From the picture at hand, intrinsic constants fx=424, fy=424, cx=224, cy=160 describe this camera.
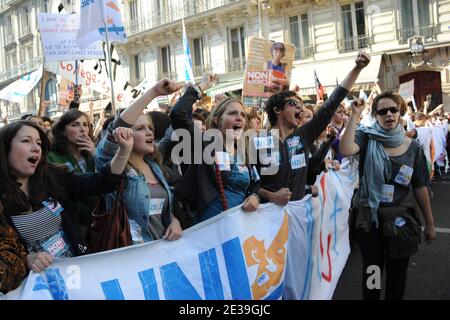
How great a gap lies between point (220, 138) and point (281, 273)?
38.3 inches

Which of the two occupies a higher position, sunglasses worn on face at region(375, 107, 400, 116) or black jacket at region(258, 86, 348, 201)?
sunglasses worn on face at region(375, 107, 400, 116)

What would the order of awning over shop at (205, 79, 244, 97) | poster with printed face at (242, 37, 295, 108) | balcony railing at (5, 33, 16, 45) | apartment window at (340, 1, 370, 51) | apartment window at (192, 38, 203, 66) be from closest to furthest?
1. poster with printed face at (242, 37, 295, 108)
2. apartment window at (340, 1, 370, 51)
3. awning over shop at (205, 79, 244, 97)
4. apartment window at (192, 38, 203, 66)
5. balcony railing at (5, 33, 16, 45)

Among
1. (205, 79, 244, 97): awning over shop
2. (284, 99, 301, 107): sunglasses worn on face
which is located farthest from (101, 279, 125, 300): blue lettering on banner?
(205, 79, 244, 97): awning over shop

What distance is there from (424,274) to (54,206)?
12.1ft

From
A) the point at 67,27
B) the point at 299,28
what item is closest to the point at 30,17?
the point at 299,28

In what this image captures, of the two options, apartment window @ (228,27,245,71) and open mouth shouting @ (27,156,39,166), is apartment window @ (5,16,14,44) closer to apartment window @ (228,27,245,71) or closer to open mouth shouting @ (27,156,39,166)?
apartment window @ (228,27,245,71)

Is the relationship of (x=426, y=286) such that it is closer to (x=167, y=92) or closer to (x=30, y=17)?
(x=167, y=92)

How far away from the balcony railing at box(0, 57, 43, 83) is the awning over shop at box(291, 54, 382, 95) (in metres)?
24.0

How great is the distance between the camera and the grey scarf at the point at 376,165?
3.06 metres

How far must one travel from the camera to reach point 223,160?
9.09 feet

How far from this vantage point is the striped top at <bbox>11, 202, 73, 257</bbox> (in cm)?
212

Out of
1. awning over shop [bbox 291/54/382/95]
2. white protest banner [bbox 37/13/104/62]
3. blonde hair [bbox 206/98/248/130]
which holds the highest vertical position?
awning over shop [bbox 291/54/382/95]

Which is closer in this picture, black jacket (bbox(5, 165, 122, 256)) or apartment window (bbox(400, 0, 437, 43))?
black jacket (bbox(5, 165, 122, 256))

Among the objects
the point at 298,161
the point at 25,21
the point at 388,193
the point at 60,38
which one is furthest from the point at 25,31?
the point at 388,193
